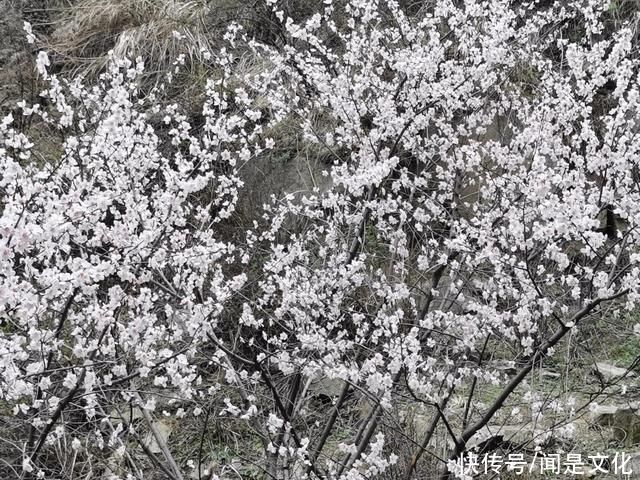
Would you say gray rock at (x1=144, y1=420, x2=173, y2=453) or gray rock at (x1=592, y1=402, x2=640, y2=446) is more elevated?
gray rock at (x1=592, y1=402, x2=640, y2=446)

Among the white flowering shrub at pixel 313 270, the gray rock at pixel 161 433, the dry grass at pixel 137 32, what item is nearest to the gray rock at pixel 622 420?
the white flowering shrub at pixel 313 270

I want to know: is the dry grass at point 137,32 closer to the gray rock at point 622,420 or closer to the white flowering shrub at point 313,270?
the white flowering shrub at point 313,270

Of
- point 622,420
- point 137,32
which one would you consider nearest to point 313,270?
point 622,420

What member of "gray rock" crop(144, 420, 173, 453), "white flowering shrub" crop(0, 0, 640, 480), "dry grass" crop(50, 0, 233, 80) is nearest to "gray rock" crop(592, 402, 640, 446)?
"white flowering shrub" crop(0, 0, 640, 480)

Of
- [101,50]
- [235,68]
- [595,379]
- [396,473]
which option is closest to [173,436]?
[396,473]

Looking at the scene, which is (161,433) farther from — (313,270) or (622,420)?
(622,420)

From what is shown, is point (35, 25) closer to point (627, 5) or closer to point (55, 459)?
point (55, 459)

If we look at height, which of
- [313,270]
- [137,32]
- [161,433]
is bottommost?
[161,433]

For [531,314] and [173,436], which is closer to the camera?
[531,314]

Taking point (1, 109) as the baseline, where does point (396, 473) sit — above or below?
below

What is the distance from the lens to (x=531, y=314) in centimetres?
369

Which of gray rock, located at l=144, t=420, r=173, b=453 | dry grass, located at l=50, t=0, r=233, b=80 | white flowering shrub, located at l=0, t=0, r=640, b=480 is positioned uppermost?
dry grass, located at l=50, t=0, r=233, b=80

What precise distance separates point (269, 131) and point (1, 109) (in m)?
3.15

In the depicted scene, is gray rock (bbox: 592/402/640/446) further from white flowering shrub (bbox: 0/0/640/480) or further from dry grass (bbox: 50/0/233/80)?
dry grass (bbox: 50/0/233/80)
